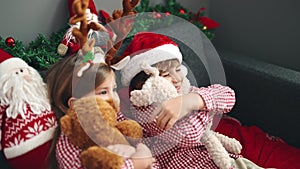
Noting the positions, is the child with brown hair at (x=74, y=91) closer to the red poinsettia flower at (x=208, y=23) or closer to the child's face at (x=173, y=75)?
the child's face at (x=173, y=75)

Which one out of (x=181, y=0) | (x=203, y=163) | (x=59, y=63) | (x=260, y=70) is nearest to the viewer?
(x=59, y=63)

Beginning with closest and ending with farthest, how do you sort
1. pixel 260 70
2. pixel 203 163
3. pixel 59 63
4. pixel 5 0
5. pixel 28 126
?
1. pixel 28 126
2. pixel 59 63
3. pixel 203 163
4. pixel 5 0
5. pixel 260 70

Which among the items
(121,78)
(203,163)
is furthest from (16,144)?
(203,163)

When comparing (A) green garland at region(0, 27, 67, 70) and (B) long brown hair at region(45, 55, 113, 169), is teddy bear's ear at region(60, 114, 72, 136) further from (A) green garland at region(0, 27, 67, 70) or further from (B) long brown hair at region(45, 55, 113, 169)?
(A) green garland at region(0, 27, 67, 70)

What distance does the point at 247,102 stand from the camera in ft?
5.73

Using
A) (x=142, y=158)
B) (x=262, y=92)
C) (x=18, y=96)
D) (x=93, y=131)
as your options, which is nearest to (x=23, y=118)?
(x=18, y=96)

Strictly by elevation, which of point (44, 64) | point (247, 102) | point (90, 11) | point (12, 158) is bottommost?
point (247, 102)

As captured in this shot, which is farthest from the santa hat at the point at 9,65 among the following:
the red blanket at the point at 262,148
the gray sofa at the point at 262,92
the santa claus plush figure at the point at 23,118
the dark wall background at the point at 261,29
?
the dark wall background at the point at 261,29

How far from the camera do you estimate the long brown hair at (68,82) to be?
998 mm

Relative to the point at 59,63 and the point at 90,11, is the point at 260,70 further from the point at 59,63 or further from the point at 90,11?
the point at 59,63

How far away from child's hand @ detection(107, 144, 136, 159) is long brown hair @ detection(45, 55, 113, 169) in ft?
0.51

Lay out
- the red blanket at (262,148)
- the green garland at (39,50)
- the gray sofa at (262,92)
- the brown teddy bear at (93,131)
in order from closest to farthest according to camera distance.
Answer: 1. the brown teddy bear at (93,131)
2. the green garland at (39,50)
3. the red blanket at (262,148)
4. the gray sofa at (262,92)

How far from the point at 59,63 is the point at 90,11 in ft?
1.37

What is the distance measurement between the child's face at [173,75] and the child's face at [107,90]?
0.16 meters
